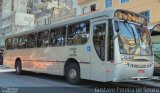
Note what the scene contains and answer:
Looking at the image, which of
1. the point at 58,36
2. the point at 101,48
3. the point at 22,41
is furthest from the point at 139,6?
the point at 101,48

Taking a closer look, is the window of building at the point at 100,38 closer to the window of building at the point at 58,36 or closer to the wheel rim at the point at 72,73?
the wheel rim at the point at 72,73

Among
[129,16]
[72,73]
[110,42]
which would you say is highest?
[129,16]

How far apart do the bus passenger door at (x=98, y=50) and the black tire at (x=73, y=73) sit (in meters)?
1.17

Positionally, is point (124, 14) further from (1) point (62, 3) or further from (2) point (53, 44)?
(1) point (62, 3)

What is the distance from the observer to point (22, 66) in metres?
19.7

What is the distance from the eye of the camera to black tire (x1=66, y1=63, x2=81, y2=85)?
13.5m

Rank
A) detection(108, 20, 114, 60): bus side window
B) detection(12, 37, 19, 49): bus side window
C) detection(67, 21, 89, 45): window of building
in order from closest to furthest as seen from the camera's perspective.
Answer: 1. detection(108, 20, 114, 60): bus side window
2. detection(67, 21, 89, 45): window of building
3. detection(12, 37, 19, 49): bus side window

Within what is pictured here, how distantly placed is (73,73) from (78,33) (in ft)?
5.79

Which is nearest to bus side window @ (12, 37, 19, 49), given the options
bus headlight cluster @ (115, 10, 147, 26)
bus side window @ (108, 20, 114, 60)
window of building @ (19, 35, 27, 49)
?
window of building @ (19, 35, 27, 49)

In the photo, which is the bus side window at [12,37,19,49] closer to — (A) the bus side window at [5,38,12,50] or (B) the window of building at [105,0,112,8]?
(A) the bus side window at [5,38,12,50]

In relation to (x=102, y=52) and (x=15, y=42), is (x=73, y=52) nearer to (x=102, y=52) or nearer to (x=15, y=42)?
(x=102, y=52)

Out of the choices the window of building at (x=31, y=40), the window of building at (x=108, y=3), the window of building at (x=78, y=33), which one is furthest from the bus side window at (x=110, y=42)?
the window of building at (x=108, y=3)

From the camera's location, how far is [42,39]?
665 inches

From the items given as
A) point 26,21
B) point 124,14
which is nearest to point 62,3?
point 26,21
